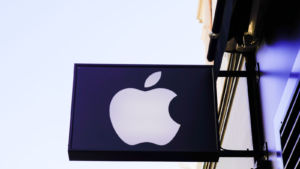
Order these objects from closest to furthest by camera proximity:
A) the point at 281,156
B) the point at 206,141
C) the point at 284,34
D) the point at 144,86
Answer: the point at 281,156, the point at 284,34, the point at 206,141, the point at 144,86

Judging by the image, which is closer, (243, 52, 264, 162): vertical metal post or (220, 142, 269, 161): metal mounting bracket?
(220, 142, 269, 161): metal mounting bracket

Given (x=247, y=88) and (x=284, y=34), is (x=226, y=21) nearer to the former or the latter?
(x=284, y=34)

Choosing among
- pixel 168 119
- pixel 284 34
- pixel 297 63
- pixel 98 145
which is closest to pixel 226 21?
pixel 284 34

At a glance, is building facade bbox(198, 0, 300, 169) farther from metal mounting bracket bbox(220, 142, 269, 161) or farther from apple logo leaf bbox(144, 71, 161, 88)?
apple logo leaf bbox(144, 71, 161, 88)

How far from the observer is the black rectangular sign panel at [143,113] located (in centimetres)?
346

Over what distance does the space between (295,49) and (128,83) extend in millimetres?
1642

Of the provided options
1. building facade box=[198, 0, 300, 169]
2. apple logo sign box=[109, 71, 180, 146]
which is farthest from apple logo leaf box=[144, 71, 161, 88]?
building facade box=[198, 0, 300, 169]

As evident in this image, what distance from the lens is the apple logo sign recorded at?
11.6 ft

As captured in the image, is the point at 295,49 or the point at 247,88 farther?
the point at 247,88

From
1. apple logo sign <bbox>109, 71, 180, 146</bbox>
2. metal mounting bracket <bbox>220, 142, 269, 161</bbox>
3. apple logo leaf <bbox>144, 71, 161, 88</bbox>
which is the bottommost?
metal mounting bracket <bbox>220, 142, 269, 161</bbox>

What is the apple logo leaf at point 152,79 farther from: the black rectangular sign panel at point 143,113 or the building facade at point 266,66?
the building facade at point 266,66

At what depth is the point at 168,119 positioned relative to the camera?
3641 mm

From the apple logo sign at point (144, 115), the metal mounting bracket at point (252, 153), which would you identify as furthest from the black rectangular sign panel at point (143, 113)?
the metal mounting bracket at point (252, 153)

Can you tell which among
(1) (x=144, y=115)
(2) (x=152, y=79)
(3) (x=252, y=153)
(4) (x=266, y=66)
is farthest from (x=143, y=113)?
(4) (x=266, y=66)
